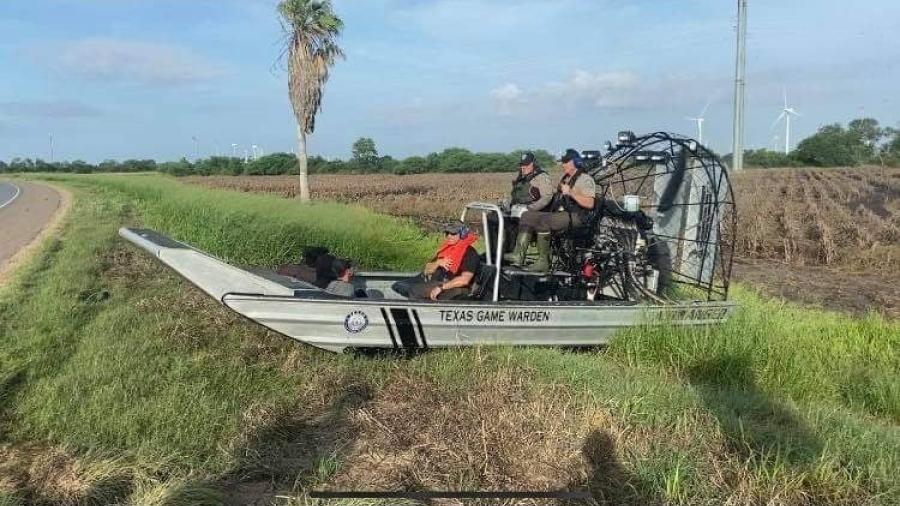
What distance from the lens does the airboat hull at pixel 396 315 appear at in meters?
6.63

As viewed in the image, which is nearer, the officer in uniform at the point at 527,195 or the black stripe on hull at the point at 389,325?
the black stripe on hull at the point at 389,325

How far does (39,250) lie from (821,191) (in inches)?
1121

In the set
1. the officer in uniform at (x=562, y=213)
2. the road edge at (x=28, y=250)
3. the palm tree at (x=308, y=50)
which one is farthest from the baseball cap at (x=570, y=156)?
the palm tree at (x=308, y=50)

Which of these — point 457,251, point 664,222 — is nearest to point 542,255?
point 457,251

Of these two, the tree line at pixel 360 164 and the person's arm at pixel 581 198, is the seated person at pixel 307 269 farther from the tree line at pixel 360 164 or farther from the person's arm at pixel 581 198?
the tree line at pixel 360 164

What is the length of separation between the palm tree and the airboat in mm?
13797

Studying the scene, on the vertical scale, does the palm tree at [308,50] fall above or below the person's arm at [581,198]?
above

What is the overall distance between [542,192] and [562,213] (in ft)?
1.47

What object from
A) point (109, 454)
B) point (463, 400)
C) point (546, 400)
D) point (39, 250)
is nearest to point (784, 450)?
point (546, 400)

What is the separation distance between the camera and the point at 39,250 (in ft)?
45.6

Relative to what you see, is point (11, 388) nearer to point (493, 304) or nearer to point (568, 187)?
point (493, 304)

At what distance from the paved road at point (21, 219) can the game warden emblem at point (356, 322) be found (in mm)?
7513

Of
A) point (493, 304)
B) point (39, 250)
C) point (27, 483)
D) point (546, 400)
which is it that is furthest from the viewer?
point (39, 250)

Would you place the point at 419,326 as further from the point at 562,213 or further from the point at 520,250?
the point at 562,213
